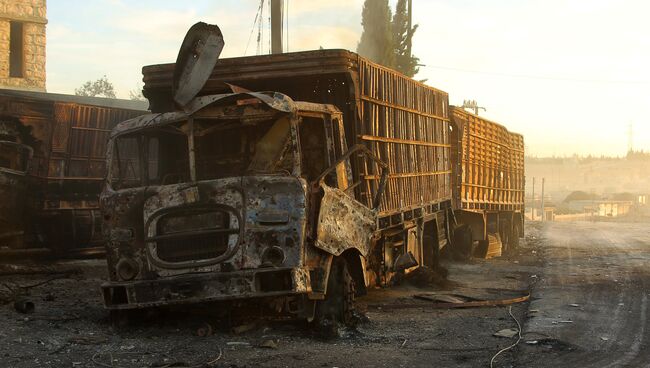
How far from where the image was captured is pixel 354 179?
28.1ft

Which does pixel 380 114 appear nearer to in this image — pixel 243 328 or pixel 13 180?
pixel 243 328

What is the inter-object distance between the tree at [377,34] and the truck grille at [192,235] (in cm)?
2781

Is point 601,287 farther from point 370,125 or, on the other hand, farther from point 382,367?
point 382,367

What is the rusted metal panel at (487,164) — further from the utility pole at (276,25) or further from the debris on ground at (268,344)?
the debris on ground at (268,344)

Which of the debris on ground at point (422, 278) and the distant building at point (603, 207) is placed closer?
the debris on ground at point (422, 278)

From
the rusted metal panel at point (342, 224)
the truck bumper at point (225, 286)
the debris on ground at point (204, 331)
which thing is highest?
the rusted metal panel at point (342, 224)

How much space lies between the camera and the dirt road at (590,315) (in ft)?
22.0

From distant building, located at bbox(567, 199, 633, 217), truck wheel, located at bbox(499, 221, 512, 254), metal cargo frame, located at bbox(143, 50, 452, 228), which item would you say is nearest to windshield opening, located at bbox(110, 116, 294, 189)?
metal cargo frame, located at bbox(143, 50, 452, 228)

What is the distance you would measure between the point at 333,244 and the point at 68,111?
8.85 metres

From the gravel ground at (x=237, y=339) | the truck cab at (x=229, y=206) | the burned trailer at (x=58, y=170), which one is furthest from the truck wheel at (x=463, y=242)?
the truck cab at (x=229, y=206)

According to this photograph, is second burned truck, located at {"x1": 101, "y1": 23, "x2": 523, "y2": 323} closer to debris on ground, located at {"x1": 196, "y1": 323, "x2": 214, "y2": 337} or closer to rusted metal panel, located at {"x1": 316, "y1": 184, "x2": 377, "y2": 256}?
rusted metal panel, located at {"x1": 316, "y1": 184, "x2": 377, "y2": 256}

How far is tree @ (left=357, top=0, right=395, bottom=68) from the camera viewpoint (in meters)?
33.8

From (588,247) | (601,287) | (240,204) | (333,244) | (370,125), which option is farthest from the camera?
(588,247)

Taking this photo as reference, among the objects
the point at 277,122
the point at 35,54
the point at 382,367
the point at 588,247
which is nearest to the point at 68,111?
the point at 277,122
